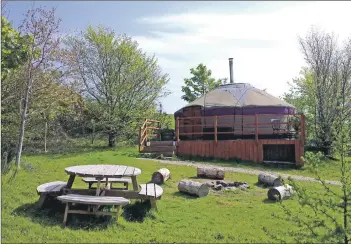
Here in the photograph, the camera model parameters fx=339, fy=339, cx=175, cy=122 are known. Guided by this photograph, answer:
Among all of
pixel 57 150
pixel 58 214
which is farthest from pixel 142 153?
pixel 58 214

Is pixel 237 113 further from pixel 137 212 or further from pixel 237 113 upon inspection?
pixel 137 212

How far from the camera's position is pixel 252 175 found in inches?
405

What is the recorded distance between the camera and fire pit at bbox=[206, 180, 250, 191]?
8.13 m

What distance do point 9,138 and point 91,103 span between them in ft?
24.6

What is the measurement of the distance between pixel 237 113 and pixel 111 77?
731cm

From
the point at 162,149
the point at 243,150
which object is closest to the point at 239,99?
the point at 243,150

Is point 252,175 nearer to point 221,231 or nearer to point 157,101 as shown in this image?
point 221,231

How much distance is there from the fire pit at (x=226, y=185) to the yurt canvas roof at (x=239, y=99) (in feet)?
23.5

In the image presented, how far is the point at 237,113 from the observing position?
50.2 feet

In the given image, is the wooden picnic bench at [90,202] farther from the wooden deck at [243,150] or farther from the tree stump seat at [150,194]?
the wooden deck at [243,150]

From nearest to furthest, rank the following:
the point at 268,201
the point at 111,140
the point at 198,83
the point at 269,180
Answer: the point at 268,201
the point at 269,180
the point at 111,140
the point at 198,83

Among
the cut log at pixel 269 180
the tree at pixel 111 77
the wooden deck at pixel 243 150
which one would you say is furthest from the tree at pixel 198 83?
the cut log at pixel 269 180

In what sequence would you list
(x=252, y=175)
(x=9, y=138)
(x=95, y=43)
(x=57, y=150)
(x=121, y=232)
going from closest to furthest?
(x=121, y=232) → (x=252, y=175) → (x=9, y=138) → (x=57, y=150) → (x=95, y=43)

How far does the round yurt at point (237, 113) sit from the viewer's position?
14.9 m
